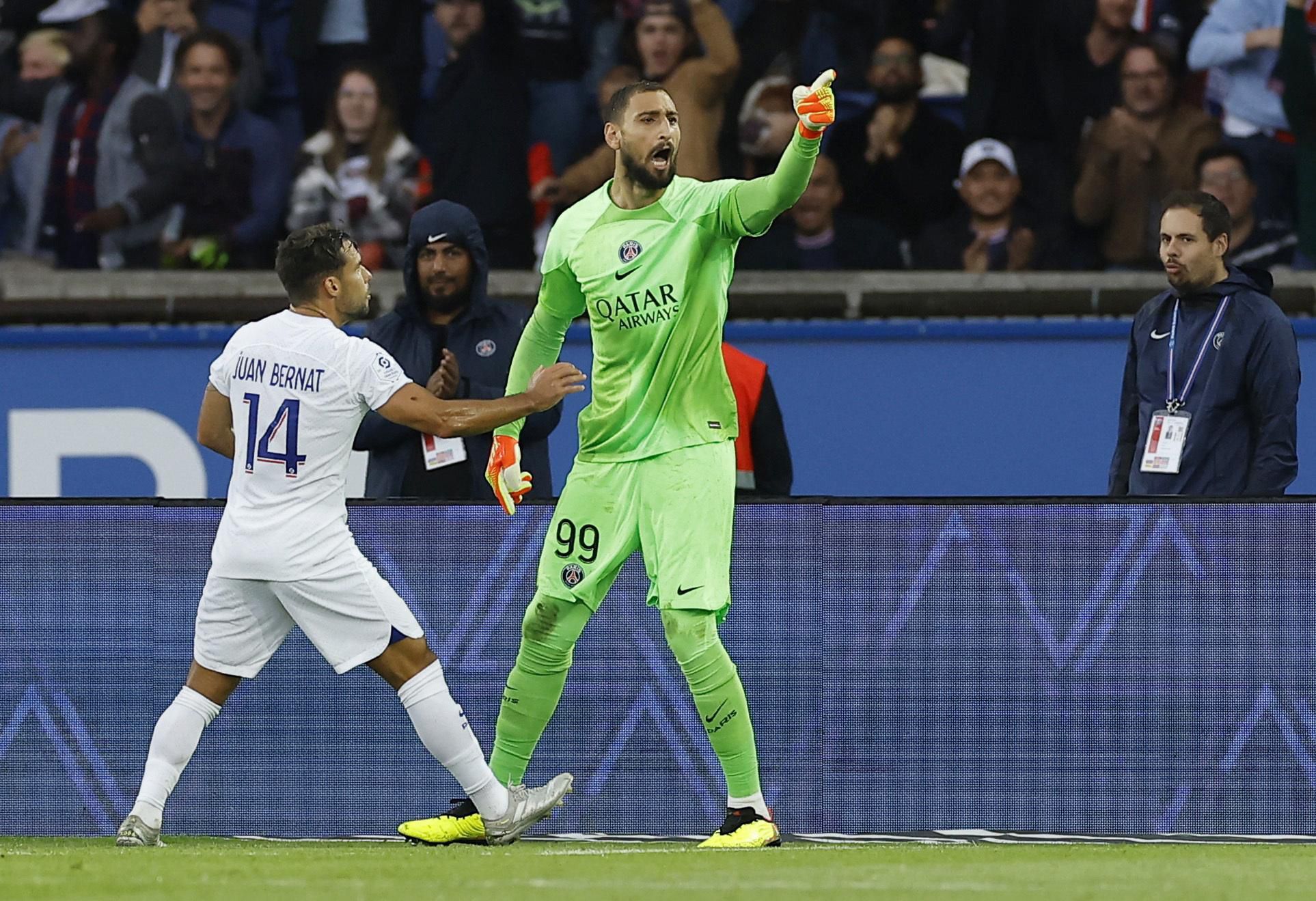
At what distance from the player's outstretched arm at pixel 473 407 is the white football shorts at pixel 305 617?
1.56 ft

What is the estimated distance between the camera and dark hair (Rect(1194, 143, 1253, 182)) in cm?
1145

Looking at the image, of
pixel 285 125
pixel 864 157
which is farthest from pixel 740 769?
pixel 285 125

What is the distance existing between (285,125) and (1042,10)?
13.7 feet

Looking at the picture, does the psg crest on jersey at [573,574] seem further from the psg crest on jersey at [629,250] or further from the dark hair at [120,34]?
the dark hair at [120,34]

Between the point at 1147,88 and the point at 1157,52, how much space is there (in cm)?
22

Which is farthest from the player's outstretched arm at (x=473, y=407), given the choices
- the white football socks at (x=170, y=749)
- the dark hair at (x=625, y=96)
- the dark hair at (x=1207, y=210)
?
the dark hair at (x=1207, y=210)

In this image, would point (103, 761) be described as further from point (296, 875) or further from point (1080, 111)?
point (1080, 111)

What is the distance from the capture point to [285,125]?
12.1m

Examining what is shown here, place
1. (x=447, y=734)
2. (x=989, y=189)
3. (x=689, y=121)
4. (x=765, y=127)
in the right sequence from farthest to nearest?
1. (x=765, y=127)
2. (x=689, y=121)
3. (x=989, y=189)
4. (x=447, y=734)

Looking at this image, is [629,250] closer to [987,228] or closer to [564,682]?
[564,682]

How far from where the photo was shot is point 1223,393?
314 inches

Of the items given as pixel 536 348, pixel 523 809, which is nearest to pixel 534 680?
pixel 523 809

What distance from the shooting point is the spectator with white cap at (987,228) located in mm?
11570

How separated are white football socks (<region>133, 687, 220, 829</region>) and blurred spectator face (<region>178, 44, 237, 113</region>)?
5.79 meters
